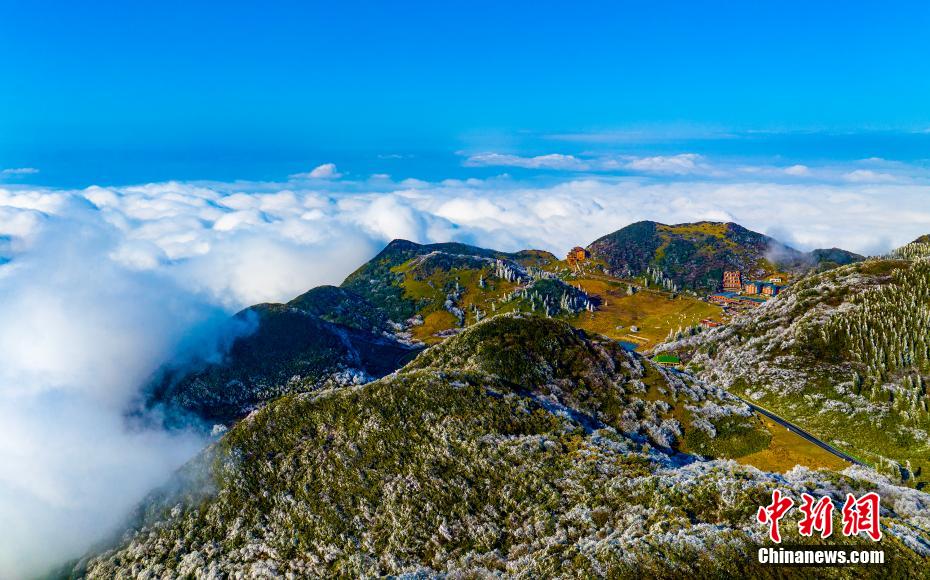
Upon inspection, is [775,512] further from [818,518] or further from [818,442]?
[818,442]

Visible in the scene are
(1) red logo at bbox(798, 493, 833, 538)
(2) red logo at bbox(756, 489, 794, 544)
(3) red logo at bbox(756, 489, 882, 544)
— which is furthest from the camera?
(2) red logo at bbox(756, 489, 794, 544)

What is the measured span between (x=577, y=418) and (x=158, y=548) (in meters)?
104

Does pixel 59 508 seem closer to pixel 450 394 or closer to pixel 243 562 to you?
pixel 243 562

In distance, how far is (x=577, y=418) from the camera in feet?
491

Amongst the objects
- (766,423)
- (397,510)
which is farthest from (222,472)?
(766,423)

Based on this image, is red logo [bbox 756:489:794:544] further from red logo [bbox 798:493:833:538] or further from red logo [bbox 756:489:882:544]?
red logo [bbox 798:493:833:538]
